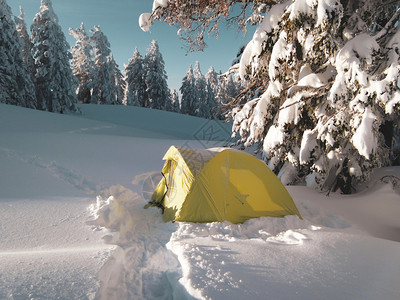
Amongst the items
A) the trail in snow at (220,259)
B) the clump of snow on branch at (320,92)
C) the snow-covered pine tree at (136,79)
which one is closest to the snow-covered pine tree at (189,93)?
the snow-covered pine tree at (136,79)

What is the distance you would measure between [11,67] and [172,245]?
969 inches

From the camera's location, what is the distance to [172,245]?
311 centimetres

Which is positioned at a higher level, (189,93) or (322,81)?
(189,93)

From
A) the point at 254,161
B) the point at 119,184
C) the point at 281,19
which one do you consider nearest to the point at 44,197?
the point at 119,184

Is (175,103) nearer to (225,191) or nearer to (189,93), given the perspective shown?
(189,93)

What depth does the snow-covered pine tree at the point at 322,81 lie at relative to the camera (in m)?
3.76

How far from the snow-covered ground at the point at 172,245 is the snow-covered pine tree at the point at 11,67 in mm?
16916

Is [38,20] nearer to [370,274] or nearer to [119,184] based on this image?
[119,184]

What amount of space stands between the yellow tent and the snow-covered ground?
256 mm

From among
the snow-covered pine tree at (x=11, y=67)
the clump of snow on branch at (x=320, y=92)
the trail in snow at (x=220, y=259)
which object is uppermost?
the snow-covered pine tree at (x=11, y=67)

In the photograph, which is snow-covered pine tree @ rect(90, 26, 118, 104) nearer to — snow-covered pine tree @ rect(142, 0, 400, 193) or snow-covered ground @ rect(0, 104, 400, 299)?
snow-covered ground @ rect(0, 104, 400, 299)

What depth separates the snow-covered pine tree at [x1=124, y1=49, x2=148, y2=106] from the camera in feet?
126

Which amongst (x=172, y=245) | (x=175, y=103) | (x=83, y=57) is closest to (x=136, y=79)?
(x=83, y=57)

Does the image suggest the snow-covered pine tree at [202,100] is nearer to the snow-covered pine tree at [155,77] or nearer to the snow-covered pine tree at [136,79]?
the snow-covered pine tree at [155,77]
